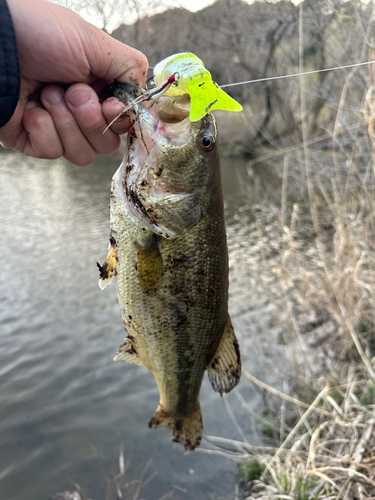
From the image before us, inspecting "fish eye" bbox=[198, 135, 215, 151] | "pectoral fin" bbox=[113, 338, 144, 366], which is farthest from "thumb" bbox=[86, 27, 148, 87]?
"pectoral fin" bbox=[113, 338, 144, 366]

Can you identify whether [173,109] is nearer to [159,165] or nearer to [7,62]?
[159,165]

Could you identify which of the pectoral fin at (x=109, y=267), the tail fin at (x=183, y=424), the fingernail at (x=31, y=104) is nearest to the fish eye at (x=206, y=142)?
the pectoral fin at (x=109, y=267)

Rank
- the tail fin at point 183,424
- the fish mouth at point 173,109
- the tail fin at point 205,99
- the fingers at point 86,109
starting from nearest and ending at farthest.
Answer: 1. the tail fin at point 205,99
2. the fish mouth at point 173,109
3. the fingers at point 86,109
4. the tail fin at point 183,424

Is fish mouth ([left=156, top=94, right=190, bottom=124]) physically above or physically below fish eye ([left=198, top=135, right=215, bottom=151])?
above

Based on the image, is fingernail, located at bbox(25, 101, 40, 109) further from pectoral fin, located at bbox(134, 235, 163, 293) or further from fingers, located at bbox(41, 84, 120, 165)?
pectoral fin, located at bbox(134, 235, 163, 293)

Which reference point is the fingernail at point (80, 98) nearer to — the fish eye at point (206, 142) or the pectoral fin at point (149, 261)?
the fish eye at point (206, 142)

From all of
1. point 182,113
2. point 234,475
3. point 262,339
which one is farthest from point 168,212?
point 262,339

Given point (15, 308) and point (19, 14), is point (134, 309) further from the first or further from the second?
point (15, 308)
